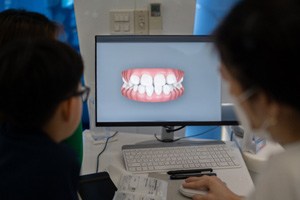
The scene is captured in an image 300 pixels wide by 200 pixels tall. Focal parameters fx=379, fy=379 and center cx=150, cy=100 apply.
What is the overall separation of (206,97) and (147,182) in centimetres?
44

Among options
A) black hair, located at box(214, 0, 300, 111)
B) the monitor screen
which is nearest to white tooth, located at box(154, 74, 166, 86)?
the monitor screen

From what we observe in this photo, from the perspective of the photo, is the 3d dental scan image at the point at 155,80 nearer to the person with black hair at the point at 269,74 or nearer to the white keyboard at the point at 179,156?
the white keyboard at the point at 179,156

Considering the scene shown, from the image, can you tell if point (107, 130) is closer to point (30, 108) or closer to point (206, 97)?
point (206, 97)

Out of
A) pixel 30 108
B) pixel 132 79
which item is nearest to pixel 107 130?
pixel 132 79

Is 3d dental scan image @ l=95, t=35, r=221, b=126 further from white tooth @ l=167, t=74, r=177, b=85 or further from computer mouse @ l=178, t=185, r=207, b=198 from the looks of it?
computer mouse @ l=178, t=185, r=207, b=198

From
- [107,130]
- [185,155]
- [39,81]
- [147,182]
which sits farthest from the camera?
[107,130]

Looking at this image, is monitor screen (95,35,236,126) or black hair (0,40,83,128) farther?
monitor screen (95,35,236,126)

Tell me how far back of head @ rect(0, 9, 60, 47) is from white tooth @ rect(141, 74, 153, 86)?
425mm

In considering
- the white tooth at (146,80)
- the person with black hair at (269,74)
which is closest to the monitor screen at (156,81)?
the white tooth at (146,80)

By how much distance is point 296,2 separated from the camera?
24.1 inches

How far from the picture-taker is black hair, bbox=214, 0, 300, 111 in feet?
1.98

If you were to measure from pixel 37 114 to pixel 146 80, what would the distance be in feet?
2.27

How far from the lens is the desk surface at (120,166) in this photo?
1271 millimetres

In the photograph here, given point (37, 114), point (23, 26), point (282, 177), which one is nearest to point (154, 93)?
point (23, 26)
